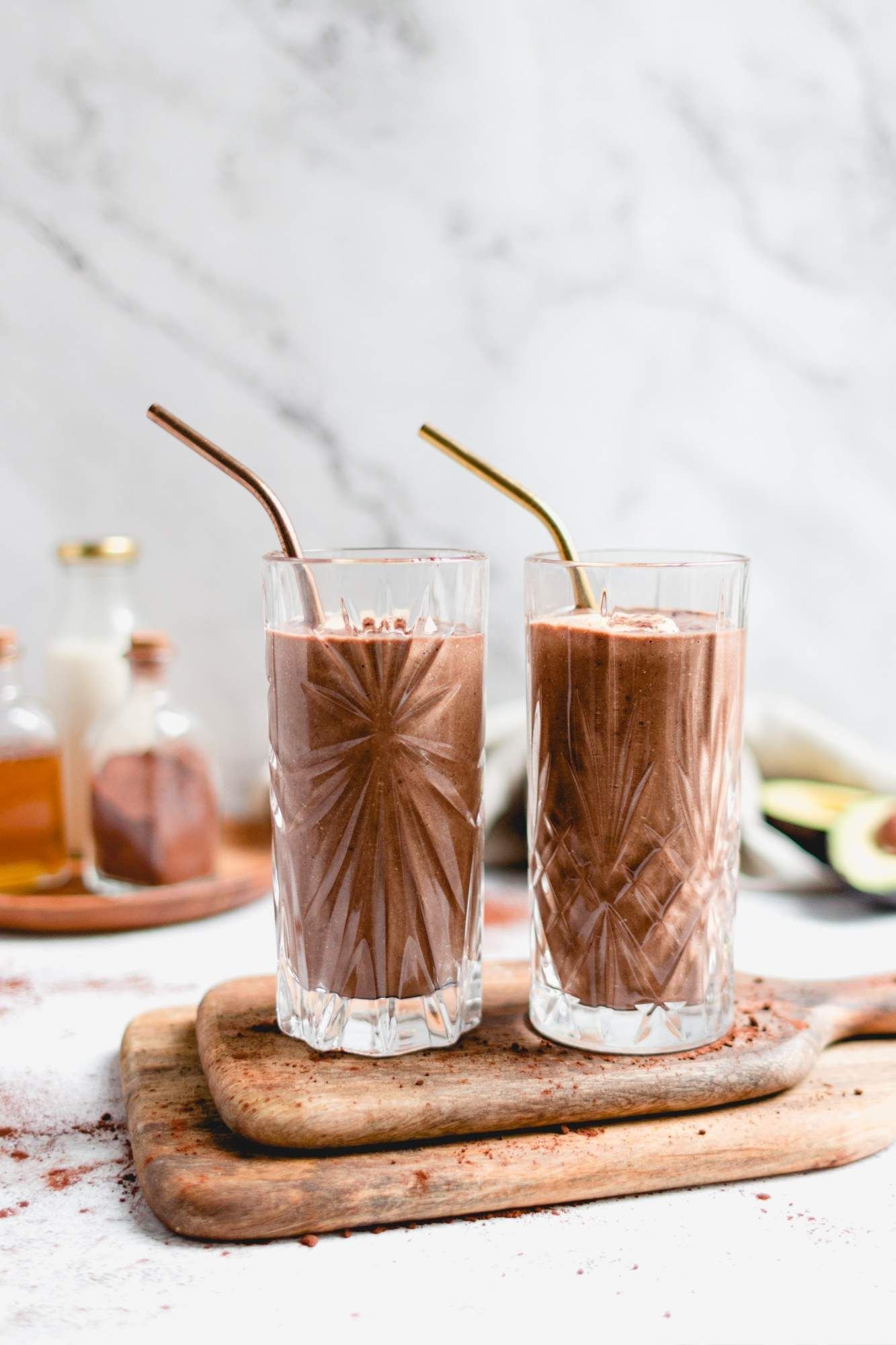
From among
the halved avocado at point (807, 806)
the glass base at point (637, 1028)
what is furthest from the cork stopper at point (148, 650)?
the halved avocado at point (807, 806)

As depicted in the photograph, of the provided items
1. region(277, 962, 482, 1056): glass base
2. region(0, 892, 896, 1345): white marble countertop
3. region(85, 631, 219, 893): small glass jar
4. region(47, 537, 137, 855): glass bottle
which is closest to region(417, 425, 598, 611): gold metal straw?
region(277, 962, 482, 1056): glass base

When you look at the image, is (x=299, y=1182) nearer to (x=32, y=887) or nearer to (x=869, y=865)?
(x=32, y=887)

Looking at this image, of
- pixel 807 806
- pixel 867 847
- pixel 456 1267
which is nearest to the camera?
pixel 456 1267

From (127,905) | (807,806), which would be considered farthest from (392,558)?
(807,806)

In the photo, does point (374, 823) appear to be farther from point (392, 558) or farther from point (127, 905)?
point (127, 905)

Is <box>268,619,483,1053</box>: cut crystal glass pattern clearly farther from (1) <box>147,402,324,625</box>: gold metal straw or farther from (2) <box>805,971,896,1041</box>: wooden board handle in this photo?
(2) <box>805,971,896,1041</box>: wooden board handle

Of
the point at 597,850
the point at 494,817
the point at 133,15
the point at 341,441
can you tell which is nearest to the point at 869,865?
the point at 494,817

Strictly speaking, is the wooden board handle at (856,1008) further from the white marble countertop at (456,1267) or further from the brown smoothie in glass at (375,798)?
the brown smoothie in glass at (375,798)
